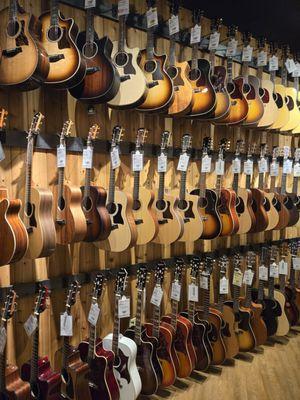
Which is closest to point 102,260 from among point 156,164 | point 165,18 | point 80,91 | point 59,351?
point 59,351

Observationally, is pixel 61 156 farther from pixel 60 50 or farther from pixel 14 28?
pixel 14 28

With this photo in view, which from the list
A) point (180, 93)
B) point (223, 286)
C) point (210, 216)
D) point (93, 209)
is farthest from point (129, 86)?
point (223, 286)

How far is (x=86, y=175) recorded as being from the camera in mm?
2426

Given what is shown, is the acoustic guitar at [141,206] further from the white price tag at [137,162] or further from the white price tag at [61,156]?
the white price tag at [61,156]

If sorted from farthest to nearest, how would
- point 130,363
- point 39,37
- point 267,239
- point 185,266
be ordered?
1. point 267,239
2. point 185,266
3. point 130,363
4. point 39,37

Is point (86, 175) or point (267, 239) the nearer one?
point (86, 175)

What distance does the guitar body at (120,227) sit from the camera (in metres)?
2.53

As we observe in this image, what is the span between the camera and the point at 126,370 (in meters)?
2.55

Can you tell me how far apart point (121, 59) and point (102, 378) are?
1.92 meters

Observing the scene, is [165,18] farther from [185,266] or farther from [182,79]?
[185,266]

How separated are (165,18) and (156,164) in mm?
1092

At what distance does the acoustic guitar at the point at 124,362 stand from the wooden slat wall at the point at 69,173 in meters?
0.23

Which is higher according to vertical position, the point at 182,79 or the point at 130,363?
the point at 182,79

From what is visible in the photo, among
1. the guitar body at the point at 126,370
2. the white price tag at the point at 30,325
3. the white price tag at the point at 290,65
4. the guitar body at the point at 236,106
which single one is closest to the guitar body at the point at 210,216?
the guitar body at the point at 236,106
